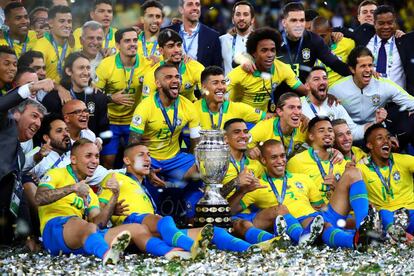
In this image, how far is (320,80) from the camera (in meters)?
13.3

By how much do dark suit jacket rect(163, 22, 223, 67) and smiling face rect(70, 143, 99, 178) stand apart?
298 centimetres

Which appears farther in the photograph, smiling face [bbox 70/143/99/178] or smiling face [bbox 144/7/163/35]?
smiling face [bbox 144/7/163/35]

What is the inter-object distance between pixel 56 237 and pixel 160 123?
2.23m

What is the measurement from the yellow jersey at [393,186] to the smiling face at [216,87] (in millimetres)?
1424

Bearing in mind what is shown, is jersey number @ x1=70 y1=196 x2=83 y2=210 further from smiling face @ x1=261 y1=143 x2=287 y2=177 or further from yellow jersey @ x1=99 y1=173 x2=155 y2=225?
smiling face @ x1=261 y1=143 x2=287 y2=177

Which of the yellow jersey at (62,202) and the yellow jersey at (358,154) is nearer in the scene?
the yellow jersey at (62,202)

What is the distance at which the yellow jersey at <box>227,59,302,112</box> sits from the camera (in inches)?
523

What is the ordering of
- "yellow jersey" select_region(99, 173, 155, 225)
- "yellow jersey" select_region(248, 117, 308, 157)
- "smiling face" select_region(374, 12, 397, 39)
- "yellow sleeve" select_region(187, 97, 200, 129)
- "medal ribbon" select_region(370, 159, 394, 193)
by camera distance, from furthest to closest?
1. "smiling face" select_region(374, 12, 397, 39)
2. "yellow sleeve" select_region(187, 97, 200, 129)
3. "yellow jersey" select_region(248, 117, 308, 157)
4. "medal ribbon" select_region(370, 159, 394, 193)
5. "yellow jersey" select_region(99, 173, 155, 225)

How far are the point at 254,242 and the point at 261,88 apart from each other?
7.97ft

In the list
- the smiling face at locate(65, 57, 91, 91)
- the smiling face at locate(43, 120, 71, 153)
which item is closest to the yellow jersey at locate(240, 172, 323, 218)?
the smiling face at locate(43, 120, 71, 153)

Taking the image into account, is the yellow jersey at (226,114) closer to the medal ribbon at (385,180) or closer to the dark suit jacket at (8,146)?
the medal ribbon at (385,180)

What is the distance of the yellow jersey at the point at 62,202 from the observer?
1095cm

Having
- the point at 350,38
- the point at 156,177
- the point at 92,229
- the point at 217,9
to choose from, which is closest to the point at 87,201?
the point at 92,229

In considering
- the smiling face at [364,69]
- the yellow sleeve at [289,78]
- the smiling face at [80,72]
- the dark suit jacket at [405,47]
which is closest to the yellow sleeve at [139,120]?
the smiling face at [80,72]
